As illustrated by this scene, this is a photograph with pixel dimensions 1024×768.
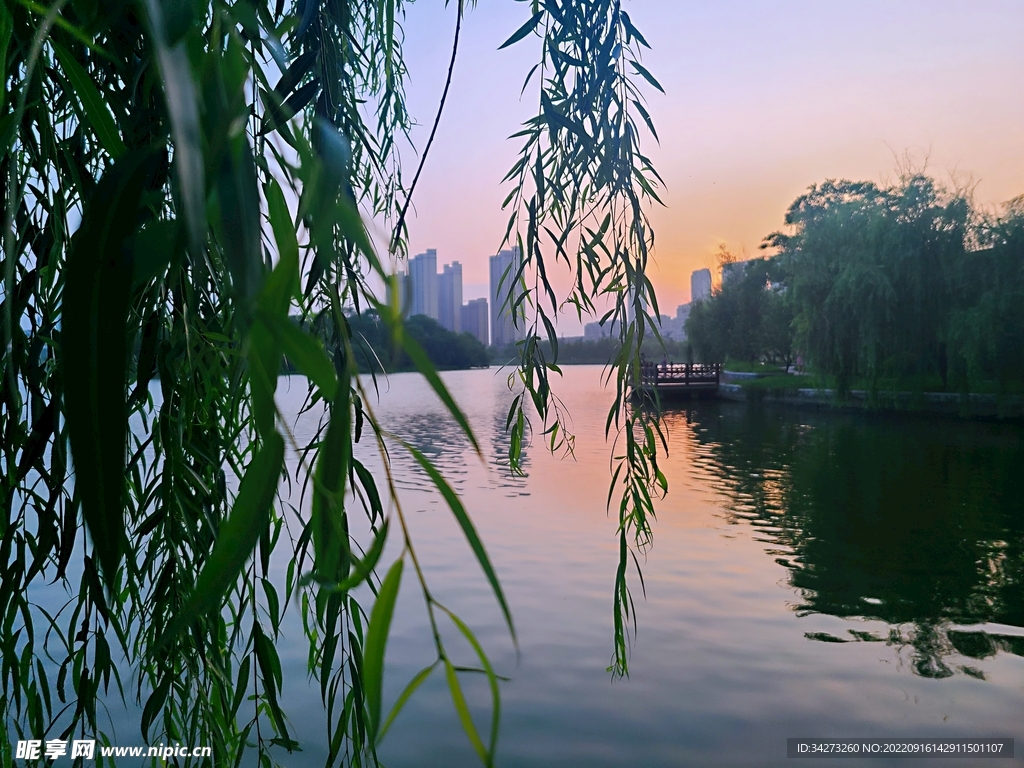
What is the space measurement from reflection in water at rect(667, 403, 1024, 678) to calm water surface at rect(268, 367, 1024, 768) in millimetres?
22

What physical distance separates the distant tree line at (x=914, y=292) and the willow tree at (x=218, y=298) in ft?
36.1

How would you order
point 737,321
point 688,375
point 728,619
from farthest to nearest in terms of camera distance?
point 737,321 → point 688,375 → point 728,619

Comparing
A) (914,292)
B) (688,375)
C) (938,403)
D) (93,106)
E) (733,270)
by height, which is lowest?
(938,403)

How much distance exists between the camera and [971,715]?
2.79 metres

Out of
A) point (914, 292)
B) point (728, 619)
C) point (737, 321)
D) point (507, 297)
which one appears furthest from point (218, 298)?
point (737, 321)

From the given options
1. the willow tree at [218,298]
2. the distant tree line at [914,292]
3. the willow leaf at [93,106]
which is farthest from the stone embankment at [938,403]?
the willow leaf at [93,106]

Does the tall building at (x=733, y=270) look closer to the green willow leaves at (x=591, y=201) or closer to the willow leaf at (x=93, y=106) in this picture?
the green willow leaves at (x=591, y=201)

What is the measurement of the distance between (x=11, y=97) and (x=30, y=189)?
266 mm

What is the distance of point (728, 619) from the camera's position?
11.8 ft

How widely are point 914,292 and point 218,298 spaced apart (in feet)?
40.0

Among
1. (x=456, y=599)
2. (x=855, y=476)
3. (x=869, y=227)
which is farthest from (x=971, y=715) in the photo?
(x=869, y=227)

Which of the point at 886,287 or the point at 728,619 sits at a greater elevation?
the point at 886,287

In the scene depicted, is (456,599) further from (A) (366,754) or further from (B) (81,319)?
(B) (81,319)

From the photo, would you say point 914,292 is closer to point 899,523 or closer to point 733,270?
point 899,523
